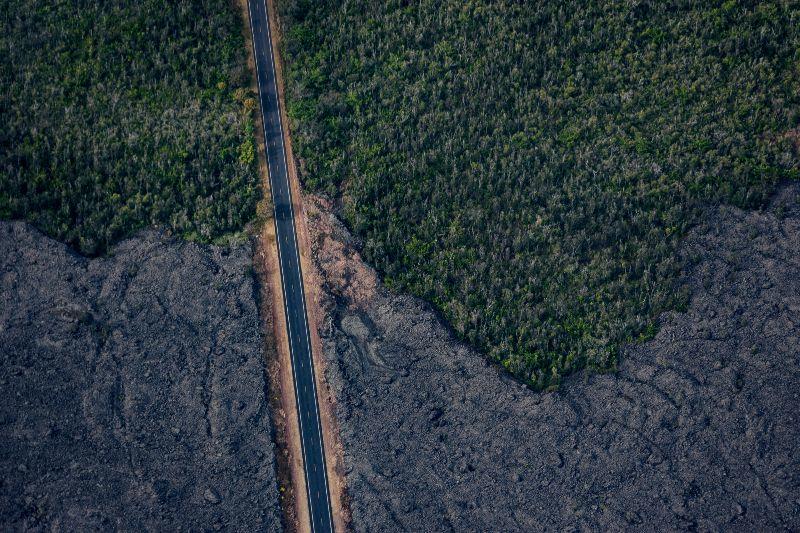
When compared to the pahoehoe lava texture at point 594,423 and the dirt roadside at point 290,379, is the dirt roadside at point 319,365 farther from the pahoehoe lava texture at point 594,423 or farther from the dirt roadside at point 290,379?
the pahoehoe lava texture at point 594,423

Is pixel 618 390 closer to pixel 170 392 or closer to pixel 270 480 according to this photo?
pixel 270 480

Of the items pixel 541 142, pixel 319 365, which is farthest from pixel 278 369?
pixel 541 142

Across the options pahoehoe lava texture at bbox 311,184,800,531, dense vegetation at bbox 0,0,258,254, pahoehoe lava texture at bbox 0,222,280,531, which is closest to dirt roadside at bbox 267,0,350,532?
pahoehoe lava texture at bbox 311,184,800,531

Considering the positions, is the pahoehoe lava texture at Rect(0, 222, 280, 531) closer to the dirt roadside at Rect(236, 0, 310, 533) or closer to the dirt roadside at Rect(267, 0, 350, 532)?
the dirt roadside at Rect(236, 0, 310, 533)

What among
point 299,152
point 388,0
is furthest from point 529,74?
point 299,152

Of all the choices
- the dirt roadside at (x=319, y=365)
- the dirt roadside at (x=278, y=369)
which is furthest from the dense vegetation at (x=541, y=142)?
the dirt roadside at (x=278, y=369)

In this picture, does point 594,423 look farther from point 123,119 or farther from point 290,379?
point 123,119
